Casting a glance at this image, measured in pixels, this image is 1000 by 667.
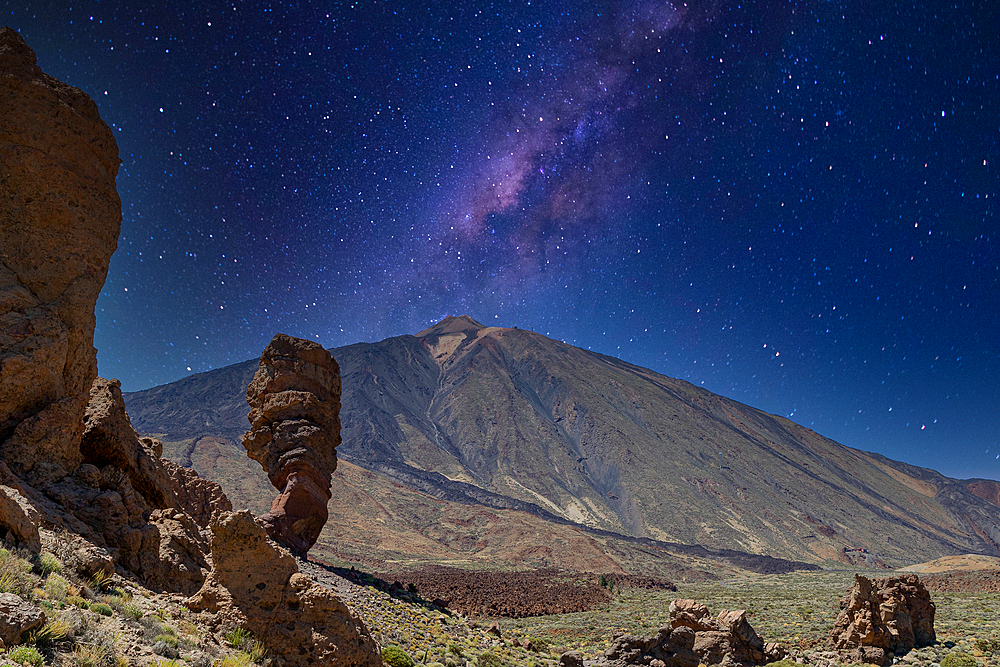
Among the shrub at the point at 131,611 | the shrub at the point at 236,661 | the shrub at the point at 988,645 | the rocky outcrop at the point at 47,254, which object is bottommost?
the shrub at the point at 988,645

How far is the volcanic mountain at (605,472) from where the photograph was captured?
115 m

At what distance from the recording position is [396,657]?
13281 millimetres

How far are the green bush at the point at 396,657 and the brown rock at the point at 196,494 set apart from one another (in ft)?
32.6

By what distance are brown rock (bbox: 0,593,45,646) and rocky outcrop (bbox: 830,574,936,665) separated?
907 inches

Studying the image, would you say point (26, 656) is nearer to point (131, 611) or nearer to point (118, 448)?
point (131, 611)

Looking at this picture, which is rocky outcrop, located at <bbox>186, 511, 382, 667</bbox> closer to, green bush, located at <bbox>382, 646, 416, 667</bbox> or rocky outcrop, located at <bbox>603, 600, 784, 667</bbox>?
green bush, located at <bbox>382, 646, 416, 667</bbox>

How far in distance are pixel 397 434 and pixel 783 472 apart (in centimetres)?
13208

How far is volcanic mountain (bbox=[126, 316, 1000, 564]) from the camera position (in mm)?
114562

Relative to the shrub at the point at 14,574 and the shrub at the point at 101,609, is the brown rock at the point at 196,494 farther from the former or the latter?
the shrub at the point at 14,574

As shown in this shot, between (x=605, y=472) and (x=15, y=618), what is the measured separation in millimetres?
155018

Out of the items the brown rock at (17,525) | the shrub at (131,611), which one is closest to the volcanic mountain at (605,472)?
the shrub at (131,611)

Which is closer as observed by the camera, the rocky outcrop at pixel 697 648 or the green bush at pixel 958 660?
the green bush at pixel 958 660

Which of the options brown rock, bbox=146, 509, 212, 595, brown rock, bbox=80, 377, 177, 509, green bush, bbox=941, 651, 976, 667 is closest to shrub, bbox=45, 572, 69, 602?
brown rock, bbox=146, 509, 212, 595

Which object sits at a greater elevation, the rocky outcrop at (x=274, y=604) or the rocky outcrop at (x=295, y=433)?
the rocky outcrop at (x=295, y=433)
